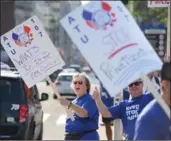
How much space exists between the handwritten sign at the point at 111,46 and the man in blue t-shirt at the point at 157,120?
0.34ft

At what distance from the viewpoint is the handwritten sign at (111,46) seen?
3994mm

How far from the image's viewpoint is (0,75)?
11102 mm

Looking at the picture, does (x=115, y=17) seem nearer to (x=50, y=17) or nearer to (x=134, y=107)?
(x=134, y=107)

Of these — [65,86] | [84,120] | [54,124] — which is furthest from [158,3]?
[65,86]

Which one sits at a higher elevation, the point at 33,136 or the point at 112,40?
the point at 112,40

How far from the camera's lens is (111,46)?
402cm

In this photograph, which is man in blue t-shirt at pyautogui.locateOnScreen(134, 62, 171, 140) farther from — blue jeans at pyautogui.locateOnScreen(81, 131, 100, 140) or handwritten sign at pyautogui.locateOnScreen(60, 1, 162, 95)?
blue jeans at pyautogui.locateOnScreen(81, 131, 100, 140)

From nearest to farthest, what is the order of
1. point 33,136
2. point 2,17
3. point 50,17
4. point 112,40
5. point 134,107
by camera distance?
point 112,40, point 134,107, point 33,136, point 2,17, point 50,17

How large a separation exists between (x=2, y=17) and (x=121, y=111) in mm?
51700

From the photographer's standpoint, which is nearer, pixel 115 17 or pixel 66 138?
pixel 115 17

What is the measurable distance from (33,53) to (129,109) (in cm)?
112

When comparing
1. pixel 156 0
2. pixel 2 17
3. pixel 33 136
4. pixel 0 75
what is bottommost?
pixel 33 136

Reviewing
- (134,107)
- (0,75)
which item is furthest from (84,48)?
(0,75)

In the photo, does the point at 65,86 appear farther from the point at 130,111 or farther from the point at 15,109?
the point at 130,111
